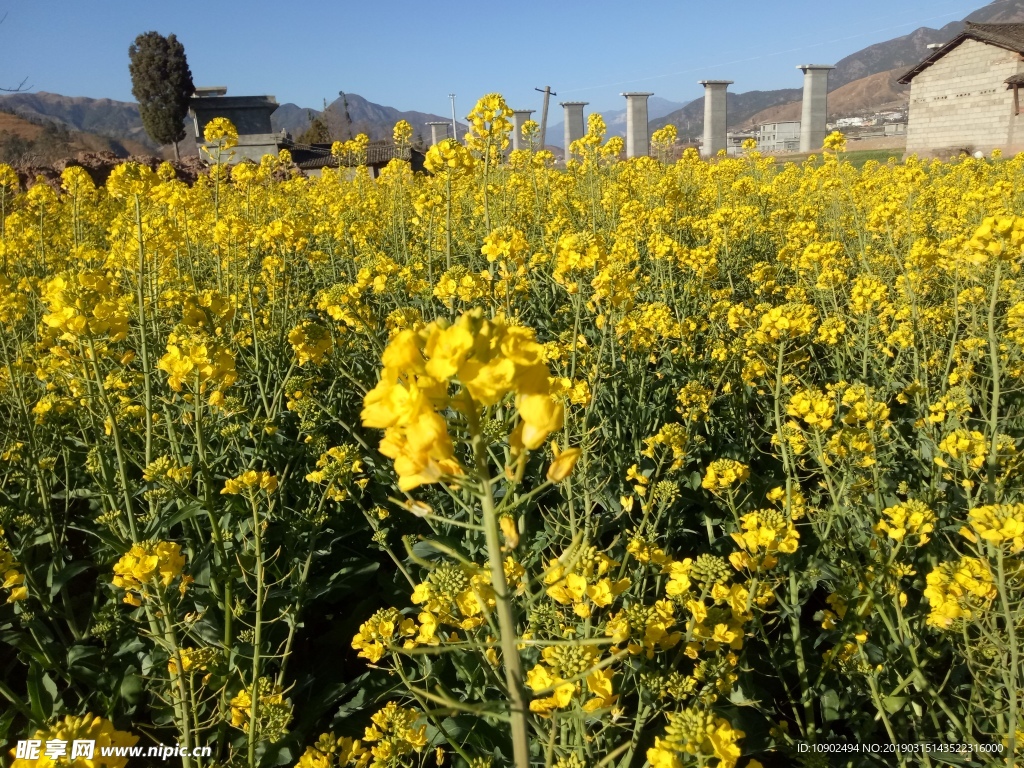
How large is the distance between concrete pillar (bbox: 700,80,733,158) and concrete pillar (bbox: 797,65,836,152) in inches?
144

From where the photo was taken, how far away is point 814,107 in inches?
1149

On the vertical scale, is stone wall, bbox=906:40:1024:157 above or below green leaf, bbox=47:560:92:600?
above

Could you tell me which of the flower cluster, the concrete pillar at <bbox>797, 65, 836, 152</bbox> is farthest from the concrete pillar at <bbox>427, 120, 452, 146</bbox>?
the flower cluster

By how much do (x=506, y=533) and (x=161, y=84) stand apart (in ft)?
191

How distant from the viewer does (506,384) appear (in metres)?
0.91

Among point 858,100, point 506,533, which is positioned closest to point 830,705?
point 506,533

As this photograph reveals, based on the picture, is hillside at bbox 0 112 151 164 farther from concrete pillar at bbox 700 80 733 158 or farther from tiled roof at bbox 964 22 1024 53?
tiled roof at bbox 964 22 1024 53

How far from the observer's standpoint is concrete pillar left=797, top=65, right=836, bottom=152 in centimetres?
2852

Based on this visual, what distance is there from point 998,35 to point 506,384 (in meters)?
31.1

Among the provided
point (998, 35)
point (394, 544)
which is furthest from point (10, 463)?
point (998, 35)

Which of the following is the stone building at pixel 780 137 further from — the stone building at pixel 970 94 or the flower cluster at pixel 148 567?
the flower cluster at pixel 148 567

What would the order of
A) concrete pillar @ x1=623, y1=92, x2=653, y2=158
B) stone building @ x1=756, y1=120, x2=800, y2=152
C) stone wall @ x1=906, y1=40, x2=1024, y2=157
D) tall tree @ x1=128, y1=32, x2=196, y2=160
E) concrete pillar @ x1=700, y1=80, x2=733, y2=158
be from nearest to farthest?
stone wall @ x1=906, y1=40, x2=1024, y2=157 → concrete pillar @ x1=700, y1=80, x2=733, y2=158 → concrete pillar @ x1=623, y1=92, x2=653, y2=158 → stone building @ x1=756, y1=120, x2=800, y2=152 → tall tree @ x1=128, y1=32, x2=196, y2=160

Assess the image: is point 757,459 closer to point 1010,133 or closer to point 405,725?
point 405,725

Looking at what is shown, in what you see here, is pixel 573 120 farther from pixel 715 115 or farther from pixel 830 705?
pixel 830 705
